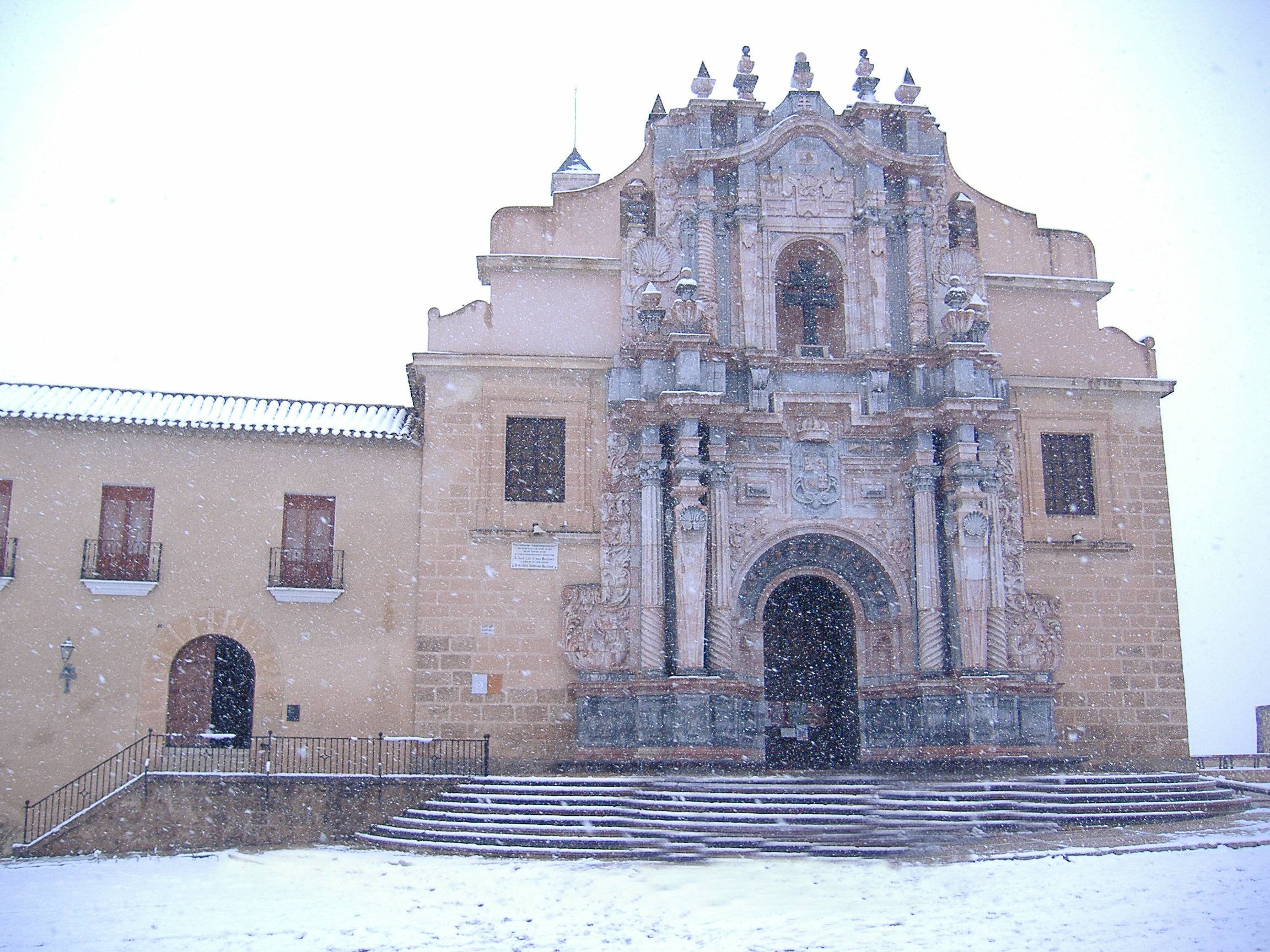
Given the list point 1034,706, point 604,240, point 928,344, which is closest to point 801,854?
point 1034,706

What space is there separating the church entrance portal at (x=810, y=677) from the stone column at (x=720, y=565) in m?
1.30

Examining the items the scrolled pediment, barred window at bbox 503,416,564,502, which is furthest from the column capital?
the scrolled pediment

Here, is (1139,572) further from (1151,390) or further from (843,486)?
(843,486)

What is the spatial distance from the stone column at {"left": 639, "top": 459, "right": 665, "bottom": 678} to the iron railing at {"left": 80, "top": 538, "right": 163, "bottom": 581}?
7.12 meters

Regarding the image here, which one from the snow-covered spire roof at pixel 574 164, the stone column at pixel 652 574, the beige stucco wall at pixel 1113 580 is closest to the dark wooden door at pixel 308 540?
the stone column at pixel 652 574

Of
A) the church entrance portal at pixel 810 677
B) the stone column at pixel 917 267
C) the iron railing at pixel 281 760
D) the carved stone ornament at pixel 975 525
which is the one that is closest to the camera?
the iron railing at pixel 281 760

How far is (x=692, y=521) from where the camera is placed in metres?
17.0

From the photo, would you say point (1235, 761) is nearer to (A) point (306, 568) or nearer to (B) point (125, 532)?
(A) point (306, 568)

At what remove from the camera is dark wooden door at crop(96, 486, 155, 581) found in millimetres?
17219

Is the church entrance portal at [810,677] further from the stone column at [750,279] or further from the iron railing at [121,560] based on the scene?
the iron railing at [121,560]

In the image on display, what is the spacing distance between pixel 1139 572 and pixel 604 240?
10048mm

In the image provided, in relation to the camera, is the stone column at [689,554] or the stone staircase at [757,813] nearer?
the stone staircase at [757,813]

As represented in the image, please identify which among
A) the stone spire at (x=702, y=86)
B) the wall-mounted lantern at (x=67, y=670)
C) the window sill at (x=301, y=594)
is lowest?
the wall-mounted lantern at (x=67, y=670)

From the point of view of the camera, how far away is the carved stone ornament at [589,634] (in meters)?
17.2
